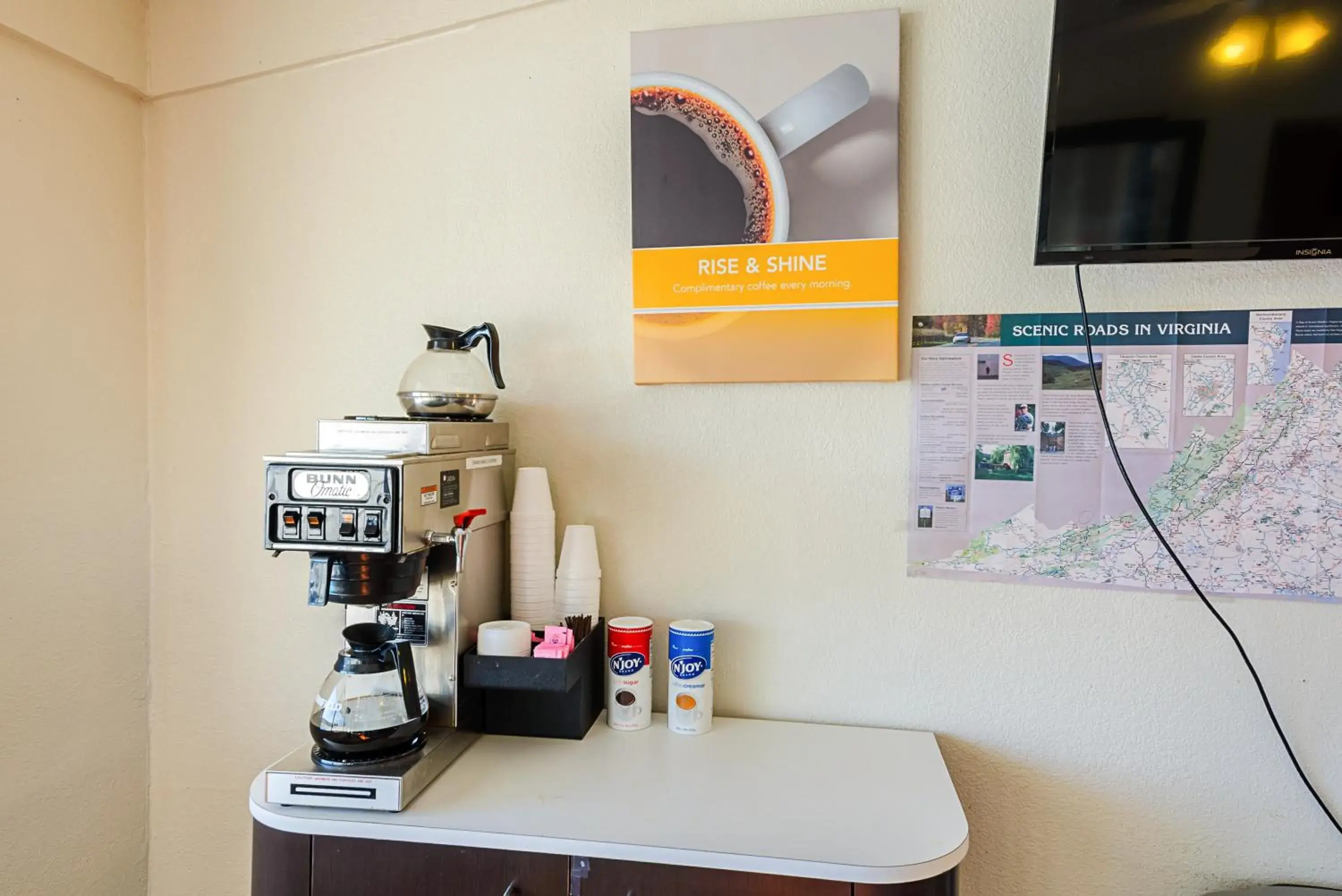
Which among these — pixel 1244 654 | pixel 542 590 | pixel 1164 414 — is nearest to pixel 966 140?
pixel 1164 414

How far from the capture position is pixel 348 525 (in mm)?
1120

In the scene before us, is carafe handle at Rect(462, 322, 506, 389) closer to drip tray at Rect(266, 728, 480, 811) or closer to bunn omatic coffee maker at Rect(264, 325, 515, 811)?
bunn omatic coffee maker at Rect(264, 325, 515, 811)

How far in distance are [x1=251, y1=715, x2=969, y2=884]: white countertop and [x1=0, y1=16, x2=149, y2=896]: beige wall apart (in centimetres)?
67

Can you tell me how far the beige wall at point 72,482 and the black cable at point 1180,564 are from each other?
1874mm

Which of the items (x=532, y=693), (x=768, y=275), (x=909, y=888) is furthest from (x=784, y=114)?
(x=909, y=888)

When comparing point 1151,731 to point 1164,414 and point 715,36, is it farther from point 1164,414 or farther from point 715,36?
point 715,36

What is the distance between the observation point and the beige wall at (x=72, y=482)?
1424 mm

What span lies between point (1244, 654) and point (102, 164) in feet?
7.67

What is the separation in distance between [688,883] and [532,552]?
634 millimetres

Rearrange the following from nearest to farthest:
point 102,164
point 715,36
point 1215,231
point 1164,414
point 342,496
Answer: point 342,496, point 1215,231, point 1164,414, point 715,36, point 102,164

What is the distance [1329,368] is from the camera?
4.28 feet

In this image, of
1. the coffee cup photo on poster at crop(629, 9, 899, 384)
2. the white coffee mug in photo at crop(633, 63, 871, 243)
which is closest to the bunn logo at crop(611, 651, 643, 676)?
the coffee cup photo on poster at crop(629, 9, 899, 384)

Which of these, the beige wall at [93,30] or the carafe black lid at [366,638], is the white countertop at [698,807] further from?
the beige wall at [93,30]

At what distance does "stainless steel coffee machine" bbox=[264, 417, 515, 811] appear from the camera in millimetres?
1115
